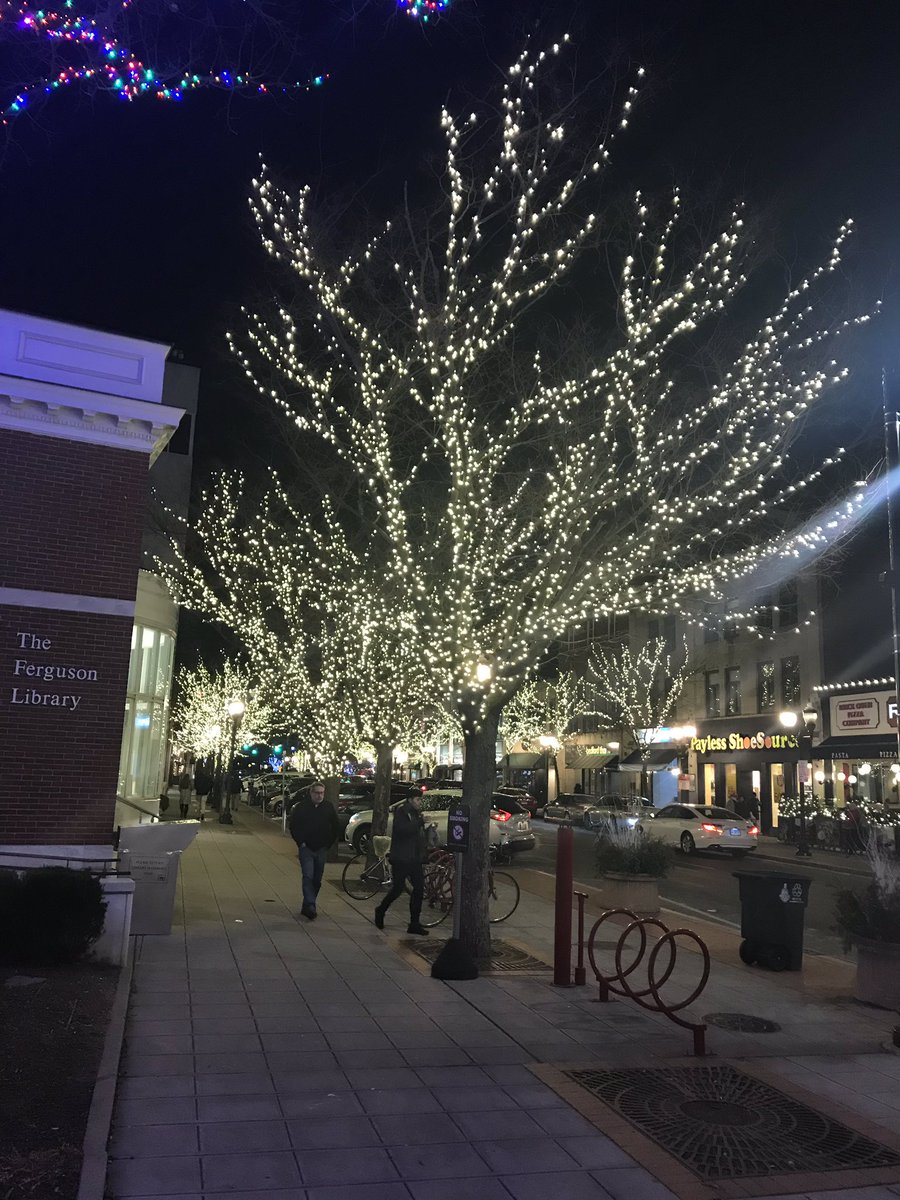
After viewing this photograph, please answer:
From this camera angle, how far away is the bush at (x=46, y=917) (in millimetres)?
9172

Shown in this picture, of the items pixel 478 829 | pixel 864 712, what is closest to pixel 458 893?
pixel 478 829

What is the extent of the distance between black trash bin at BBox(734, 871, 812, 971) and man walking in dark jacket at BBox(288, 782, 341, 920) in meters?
5.39

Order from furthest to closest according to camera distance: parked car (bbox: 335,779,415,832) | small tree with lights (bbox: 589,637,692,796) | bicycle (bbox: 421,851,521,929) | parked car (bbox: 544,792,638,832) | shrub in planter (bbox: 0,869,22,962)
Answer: small tree with lights (bbox: 589,637,692,796) < parked car (bbox: 544,792,638,832) < parked car (bbox: 335,779,415,832) < bicycle (bbox: 421,851,521,929) < shrub in planter (bbox: 0,869,22,962)

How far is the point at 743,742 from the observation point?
130 feet

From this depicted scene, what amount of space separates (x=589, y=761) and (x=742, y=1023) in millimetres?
45611

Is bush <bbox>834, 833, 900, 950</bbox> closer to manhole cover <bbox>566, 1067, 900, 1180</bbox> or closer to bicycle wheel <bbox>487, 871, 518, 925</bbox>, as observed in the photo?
manhole cover <bbox>566, 1067, 900, 1180</bbox>

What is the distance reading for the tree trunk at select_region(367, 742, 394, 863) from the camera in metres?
18.9

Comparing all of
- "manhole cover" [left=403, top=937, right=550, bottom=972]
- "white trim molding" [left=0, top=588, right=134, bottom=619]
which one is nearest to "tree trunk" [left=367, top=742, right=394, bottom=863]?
"manhole cover" [left=403, top=937, right=550, bottom=972]

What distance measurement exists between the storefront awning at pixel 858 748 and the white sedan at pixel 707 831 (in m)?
6.95

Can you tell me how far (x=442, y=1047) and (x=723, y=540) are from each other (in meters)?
9.08

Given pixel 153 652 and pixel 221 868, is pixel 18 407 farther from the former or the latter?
pixel 221 868

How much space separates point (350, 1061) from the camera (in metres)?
6.75

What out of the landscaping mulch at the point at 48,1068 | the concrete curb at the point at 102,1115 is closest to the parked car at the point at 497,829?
the landscaping mulch at the point at 48,1068

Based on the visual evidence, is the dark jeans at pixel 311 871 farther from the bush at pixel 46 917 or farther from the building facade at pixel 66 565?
the bush at pixel 46 917
